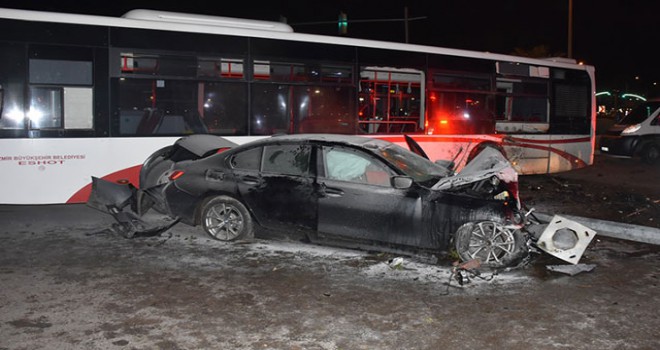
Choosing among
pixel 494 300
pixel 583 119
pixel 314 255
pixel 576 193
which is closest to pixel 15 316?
pixel 314 255

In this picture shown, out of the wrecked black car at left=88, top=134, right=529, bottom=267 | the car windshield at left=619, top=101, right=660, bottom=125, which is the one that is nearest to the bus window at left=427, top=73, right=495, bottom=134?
the wrecked black car at left=88, top=134, right=529, bottom=267

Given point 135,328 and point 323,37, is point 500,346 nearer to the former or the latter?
point 135,328

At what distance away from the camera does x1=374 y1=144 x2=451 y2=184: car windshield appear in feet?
23.9

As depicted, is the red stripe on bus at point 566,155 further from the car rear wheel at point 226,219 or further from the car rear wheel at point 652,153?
the car rear wheel at point 226,219

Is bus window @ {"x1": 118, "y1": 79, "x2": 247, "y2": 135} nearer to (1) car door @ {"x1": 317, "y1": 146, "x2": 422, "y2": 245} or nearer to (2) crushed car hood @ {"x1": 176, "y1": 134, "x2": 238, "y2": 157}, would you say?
(2) crushed car hood @ {"x1": 176, "y1": 134, "x2": 238, "y2": 157}

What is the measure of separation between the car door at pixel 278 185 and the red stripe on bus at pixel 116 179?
242cm

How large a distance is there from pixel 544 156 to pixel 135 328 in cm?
1200

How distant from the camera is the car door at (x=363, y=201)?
689 cm

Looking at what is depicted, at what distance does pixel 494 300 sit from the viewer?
5.69m

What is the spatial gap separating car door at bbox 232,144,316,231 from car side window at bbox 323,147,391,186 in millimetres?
275

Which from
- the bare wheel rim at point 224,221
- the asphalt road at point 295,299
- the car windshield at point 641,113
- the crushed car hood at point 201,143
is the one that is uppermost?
the car windshield at point 641,113

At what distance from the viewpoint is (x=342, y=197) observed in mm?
7152

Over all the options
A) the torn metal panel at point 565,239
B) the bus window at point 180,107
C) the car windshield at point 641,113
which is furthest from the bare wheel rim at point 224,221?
the car windshield at point 641,113

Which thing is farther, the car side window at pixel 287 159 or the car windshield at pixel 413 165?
the car side window at pixel 287 159
